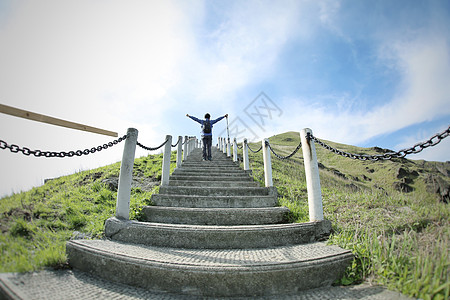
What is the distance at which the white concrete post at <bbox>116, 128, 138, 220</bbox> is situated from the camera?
120 inches

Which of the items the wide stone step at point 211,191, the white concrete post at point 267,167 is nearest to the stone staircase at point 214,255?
the wide stone step at point 211,191

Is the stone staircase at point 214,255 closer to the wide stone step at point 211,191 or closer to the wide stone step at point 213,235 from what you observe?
the wide stone step at point 213,235

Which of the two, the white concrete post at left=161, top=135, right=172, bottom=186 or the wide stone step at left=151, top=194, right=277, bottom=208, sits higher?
the white concrete post at left=161, top=135, right=172, bottom=186

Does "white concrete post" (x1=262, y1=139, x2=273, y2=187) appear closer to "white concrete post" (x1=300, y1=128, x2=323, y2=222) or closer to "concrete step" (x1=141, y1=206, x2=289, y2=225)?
"concrete step" (x1=141, y1=206, x2=289, y2=225)

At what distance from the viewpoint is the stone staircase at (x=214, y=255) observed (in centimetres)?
185

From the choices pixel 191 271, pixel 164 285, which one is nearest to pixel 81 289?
pixel 164 285

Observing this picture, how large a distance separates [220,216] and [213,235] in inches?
25.8

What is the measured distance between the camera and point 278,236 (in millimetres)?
2689

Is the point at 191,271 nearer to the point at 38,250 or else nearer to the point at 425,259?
the point at 38,250

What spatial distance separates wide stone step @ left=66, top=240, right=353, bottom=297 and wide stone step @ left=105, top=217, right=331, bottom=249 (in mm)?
431

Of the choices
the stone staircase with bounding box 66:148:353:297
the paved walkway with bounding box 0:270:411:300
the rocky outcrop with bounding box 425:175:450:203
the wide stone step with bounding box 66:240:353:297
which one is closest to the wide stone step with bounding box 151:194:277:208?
the stone staircase with bounding box 66:148:353:297

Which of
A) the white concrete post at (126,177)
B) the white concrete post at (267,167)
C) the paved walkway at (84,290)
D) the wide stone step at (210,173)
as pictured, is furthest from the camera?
the wide stone step at (210,173)

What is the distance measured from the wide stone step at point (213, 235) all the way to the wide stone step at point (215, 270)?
0.43m

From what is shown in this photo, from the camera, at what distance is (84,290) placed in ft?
5.65
